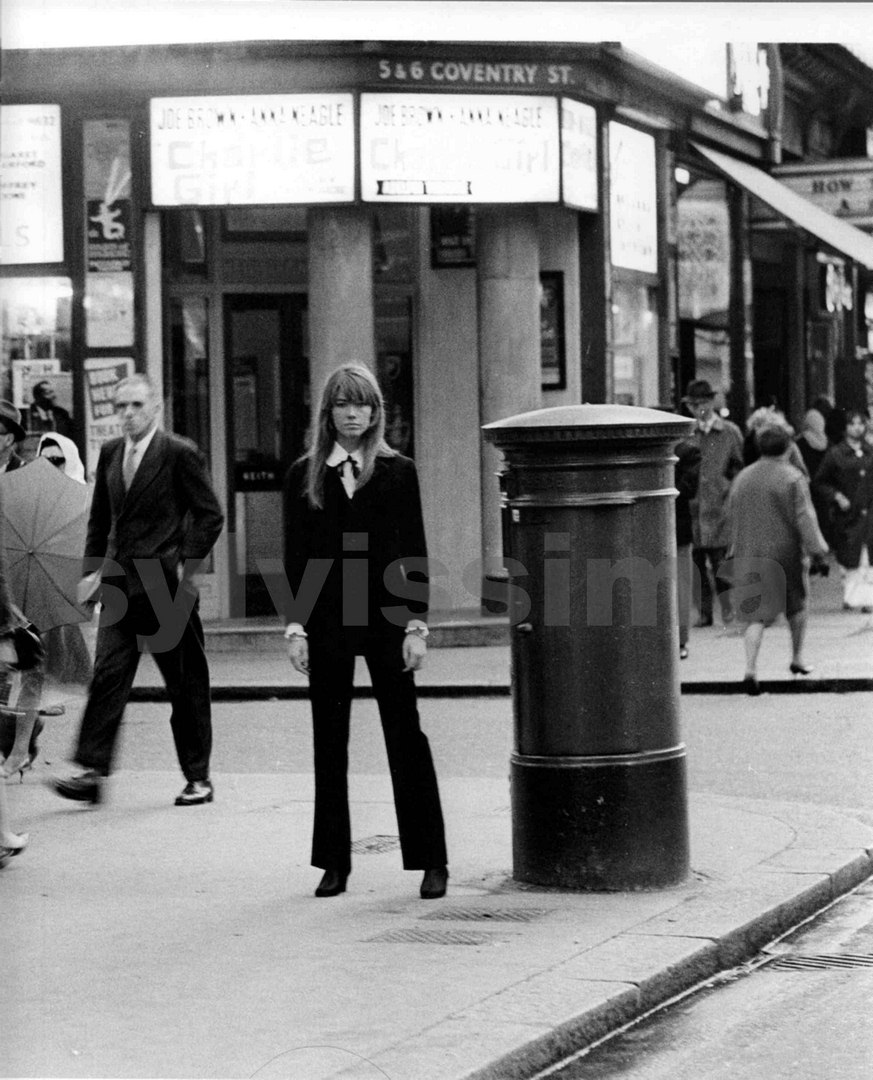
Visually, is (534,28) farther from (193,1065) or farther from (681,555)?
(681,555)

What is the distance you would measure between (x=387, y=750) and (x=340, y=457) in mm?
1005

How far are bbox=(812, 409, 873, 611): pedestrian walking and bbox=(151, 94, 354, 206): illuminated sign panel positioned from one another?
Result: 16.9 ft

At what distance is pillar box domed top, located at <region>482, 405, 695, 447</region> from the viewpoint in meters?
7.12

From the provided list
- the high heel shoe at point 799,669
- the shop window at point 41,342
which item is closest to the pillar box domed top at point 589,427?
the high heel shoe at point 799,669

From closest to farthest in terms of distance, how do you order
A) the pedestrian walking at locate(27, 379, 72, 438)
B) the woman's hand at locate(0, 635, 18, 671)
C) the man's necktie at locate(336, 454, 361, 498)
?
the man's necktie at locate(336, 454, 361, 498), the woman's hand at locate(0, 635, 18, 671), the pedestrian walking at locate(27, 379, 72, 438)

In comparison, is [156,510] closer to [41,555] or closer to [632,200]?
[41,555]

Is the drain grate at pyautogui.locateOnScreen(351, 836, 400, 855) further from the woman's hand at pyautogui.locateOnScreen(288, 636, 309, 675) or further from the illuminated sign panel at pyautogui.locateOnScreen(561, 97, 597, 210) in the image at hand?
the illuminated sign panel at pyautogui.locateOnScreen(561, 97, 597, 210)

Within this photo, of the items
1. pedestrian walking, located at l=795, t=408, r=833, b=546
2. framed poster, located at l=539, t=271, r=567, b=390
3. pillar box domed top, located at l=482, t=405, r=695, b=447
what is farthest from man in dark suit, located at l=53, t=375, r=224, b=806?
pedestrian walking, located at l=795, t=408, r=833, b=546

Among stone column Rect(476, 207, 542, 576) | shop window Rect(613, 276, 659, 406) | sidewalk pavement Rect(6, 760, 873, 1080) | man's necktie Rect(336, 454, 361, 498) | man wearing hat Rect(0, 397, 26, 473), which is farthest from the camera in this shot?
shop window Rect(613, 276, 659, 406)

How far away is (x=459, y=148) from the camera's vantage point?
17.0 m

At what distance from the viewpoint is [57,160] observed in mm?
16969

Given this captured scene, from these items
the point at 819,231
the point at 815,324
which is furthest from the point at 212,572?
the point at 815,324

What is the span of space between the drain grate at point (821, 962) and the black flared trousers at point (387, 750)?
Result: 1.27 m

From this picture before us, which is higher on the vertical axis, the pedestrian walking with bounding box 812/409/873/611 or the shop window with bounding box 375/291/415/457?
the shop window with bounding box 375/291/415/457
